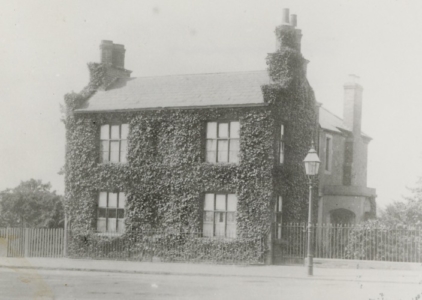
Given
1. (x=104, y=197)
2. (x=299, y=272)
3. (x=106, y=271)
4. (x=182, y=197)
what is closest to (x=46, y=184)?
(x=104, y=197)

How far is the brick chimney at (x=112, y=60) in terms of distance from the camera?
32281 mm

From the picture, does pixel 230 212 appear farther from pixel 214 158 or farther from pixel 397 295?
pixel 397 295

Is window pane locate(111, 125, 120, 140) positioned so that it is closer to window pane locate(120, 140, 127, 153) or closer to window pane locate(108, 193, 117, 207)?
window pane locate(120, 140, 127, 153)

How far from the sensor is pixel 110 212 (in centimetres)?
2969

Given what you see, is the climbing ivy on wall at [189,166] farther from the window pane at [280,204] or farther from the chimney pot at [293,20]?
the chimney pot at [293,20]

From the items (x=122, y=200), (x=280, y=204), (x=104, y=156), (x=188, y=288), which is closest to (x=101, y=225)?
(x=122, y=200)

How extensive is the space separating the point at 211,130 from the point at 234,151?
1378mm

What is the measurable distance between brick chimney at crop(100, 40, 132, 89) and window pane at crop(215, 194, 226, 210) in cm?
857

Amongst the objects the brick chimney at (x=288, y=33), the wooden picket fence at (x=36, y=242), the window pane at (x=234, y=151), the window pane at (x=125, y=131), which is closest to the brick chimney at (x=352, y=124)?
the brick chimney at (x=288, y=33)

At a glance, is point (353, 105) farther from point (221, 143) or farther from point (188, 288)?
point (188, 288)

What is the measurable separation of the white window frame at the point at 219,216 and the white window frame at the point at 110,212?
4.00 metres

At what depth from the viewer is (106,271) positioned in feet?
77.2

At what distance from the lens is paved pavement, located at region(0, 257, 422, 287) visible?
69.6 ft

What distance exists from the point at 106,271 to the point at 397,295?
11.1m
